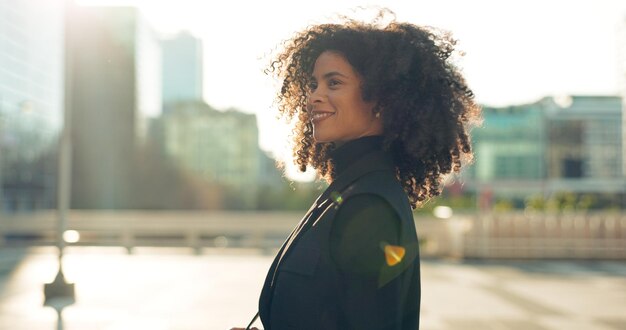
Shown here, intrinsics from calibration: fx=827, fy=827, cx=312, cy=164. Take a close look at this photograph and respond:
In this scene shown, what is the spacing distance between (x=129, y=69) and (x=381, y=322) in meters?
93.3

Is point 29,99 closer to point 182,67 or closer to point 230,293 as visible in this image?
point 230,293

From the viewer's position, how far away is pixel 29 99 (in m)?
80.7

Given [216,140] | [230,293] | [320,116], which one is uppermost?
[216,140]

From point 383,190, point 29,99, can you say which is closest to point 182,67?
point 29,99

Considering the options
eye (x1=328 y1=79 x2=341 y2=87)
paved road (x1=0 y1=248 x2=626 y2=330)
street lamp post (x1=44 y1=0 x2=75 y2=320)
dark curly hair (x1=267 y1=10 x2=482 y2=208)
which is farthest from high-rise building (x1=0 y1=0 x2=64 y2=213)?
eye (x1=328 y1=79 x2=341 y2=87)

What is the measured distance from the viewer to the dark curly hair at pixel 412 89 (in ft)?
7.74

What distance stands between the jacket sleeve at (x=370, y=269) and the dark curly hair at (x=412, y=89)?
371 mm

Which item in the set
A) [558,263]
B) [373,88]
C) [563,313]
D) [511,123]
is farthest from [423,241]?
[511,123]

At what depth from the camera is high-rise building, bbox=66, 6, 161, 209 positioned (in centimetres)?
8912

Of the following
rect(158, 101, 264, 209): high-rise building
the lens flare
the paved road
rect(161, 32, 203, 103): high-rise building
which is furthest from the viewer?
rect(161, 32, 203, 103): high-rise building

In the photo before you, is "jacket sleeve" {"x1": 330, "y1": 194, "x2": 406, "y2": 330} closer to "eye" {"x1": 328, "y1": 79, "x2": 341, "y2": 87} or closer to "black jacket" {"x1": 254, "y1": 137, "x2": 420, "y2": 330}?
"black jacket" {"x1": 254, "y1": 137, "x2": 420, "y2": 330}

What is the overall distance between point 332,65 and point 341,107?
0.14 m

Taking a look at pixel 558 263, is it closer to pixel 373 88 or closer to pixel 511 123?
pixel 373 88

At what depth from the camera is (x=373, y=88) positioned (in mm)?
2354
